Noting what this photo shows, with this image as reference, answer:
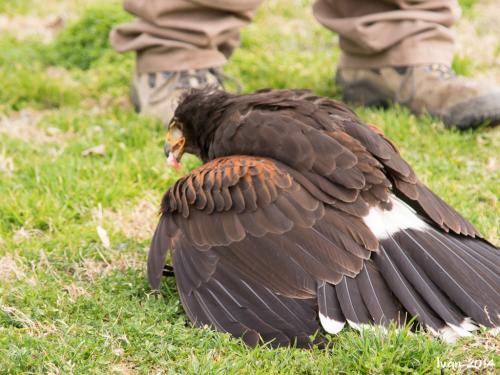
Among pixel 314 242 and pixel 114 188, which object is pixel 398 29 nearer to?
pixel 114 188

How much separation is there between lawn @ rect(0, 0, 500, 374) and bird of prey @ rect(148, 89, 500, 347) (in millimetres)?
A: 134

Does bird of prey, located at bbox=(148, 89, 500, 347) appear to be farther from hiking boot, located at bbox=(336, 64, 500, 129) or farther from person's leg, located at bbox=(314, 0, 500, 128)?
person's leg, located at bbox=(314, 0, 500, 128)

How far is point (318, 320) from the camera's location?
3.41 meters

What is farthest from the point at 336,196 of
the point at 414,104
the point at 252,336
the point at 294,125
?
the point at 414,104

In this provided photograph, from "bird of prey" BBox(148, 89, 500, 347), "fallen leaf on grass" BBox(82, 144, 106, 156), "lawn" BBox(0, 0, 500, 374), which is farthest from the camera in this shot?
"fallen leaf on grass" BBox(82, 144, 106, 156)

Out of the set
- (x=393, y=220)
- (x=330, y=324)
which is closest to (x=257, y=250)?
(x=330, y=324)

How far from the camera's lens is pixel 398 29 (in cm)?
620

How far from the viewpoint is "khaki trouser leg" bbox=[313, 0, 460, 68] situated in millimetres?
6176

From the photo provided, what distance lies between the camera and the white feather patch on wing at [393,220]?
361 centimetres

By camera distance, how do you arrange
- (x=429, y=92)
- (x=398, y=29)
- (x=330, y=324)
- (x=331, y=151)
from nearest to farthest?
(x=330, y=324) → (x=331, y=151) → (x=429, y=92) → (x=398, y=29)

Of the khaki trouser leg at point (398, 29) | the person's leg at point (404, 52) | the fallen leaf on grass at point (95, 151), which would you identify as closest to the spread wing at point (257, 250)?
the fallen leaf on grass at point (95, 151)

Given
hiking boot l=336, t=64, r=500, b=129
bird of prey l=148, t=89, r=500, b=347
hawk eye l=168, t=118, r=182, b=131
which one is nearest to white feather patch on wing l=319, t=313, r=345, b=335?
→ bird of prey l=148, t=89, r=500, b=347

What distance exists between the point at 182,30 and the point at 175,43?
0.37 feet

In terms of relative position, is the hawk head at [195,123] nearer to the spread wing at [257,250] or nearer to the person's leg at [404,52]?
the spread wing at [257,250]
